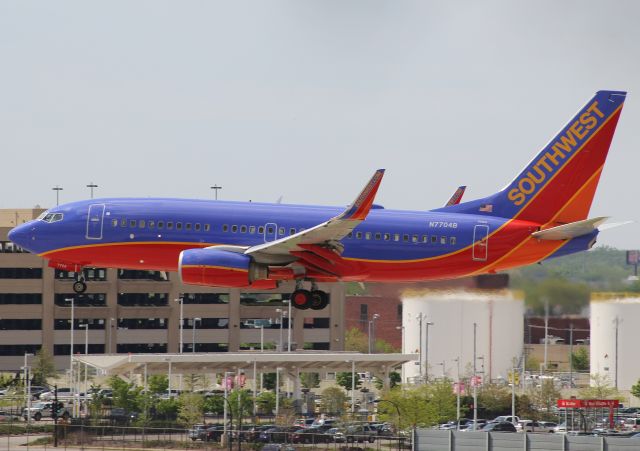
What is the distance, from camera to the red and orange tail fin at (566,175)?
64875mm

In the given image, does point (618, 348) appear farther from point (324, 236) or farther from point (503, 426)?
point (324, 236)

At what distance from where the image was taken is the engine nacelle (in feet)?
199

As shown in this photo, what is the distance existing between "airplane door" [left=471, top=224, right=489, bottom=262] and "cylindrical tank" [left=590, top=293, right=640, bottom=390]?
50.2 metres

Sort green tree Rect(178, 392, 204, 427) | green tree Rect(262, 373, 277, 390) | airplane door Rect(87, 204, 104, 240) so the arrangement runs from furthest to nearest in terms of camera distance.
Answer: green tree Rect(262, 373, 277, 390)
green tree Rect(178, 392, 204, 427)
airplane door Rect(87, 204, 104, 240)

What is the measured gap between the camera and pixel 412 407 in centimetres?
9606

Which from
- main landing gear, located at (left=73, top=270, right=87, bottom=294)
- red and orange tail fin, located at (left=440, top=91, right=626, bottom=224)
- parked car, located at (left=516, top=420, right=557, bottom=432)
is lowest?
parked car, located at (left=516, top=420, right=557, bottom=432)

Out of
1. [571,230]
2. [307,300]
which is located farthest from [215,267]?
[571,230]

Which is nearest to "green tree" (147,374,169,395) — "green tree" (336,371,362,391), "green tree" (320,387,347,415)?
"green tree" (320,387,347,415)

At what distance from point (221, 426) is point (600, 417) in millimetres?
32463

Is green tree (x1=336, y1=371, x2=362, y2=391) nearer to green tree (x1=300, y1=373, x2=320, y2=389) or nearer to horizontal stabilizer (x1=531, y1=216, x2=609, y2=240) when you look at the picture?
green tree (x1=300, y1=373, x2=320, y2=389)

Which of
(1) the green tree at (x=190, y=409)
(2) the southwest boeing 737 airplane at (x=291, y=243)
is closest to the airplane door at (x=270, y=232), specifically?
(2) the southwest boeing 737 airplane at (x=291, y=243)

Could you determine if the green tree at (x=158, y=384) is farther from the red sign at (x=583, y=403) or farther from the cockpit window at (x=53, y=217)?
the cockpit window at (x=53, y=217)

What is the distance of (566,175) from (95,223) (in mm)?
23451

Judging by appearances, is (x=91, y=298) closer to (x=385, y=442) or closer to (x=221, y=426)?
(x=221, y=426)
